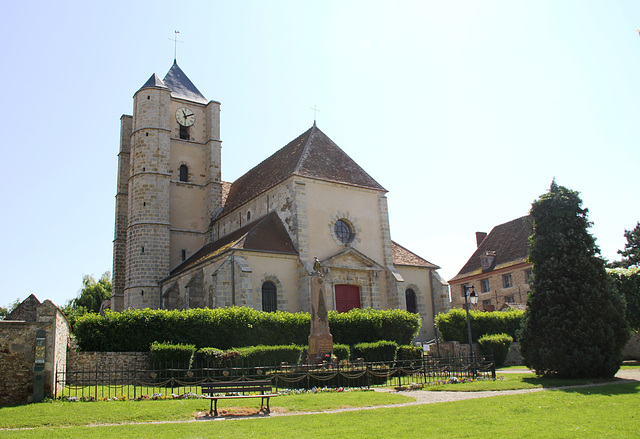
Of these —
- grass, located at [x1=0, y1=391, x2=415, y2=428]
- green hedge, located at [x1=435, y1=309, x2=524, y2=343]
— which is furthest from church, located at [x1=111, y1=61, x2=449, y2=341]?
grass, located at [x1=0, y1=391, x2=415, y2=428]

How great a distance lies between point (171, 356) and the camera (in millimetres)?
17047

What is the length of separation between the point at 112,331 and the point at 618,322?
16692mm

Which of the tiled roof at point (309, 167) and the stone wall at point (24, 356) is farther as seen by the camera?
the tiled roof at point (309, 167)

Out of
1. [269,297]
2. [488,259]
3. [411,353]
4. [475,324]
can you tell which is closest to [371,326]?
[411,353]

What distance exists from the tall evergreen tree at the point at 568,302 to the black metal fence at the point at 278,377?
194 centimetres

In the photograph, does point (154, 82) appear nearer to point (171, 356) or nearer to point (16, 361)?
point (171, 356)

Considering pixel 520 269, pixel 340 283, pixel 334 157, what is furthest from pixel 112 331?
pixel 520 269

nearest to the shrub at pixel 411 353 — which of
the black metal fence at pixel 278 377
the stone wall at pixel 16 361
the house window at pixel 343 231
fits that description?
the black metal fence at pixel 278 377

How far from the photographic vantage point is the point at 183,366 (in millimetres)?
17031

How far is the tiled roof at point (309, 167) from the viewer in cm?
2820

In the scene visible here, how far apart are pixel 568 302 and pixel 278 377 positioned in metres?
9.10

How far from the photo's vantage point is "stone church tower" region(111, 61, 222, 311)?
3169 cm

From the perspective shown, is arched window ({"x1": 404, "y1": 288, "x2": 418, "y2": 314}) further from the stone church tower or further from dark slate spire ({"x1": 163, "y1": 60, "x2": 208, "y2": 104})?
dark slate spire ({"x1": 163, "y1": 60, "x2": 208, "y2": 104})

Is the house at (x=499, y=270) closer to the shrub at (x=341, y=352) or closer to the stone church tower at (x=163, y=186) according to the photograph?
the shrub at (x=341, y=352)
